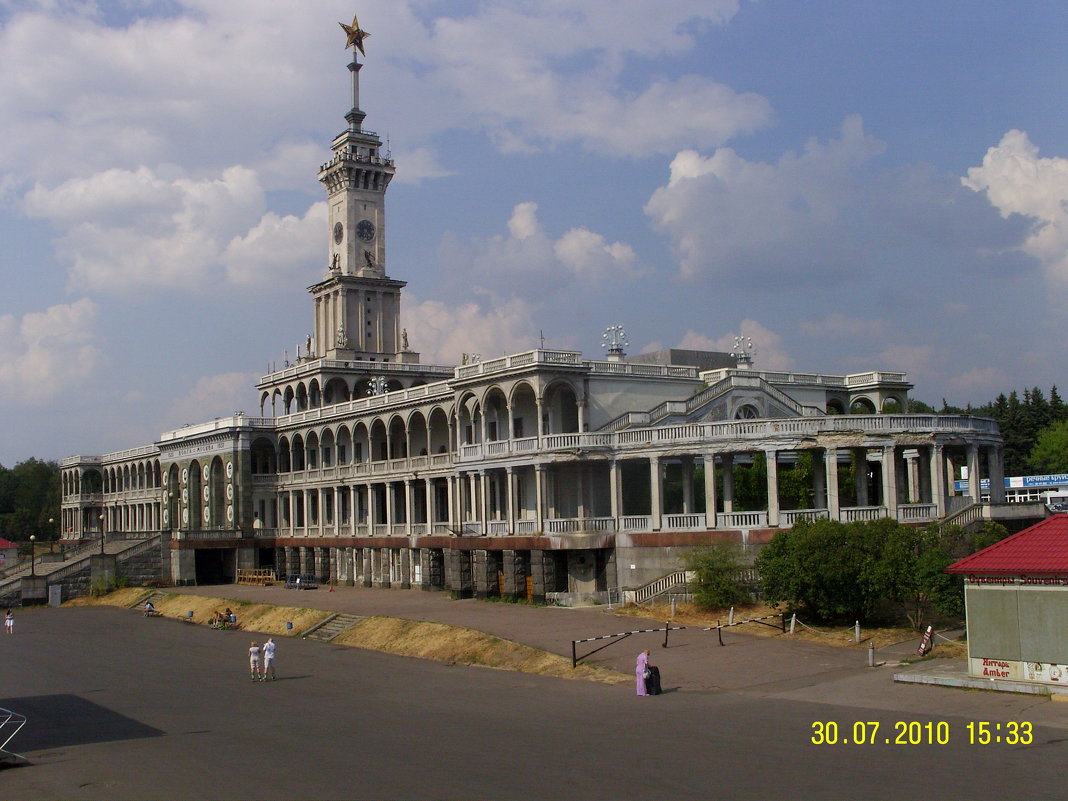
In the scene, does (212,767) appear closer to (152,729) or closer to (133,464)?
(152,729)

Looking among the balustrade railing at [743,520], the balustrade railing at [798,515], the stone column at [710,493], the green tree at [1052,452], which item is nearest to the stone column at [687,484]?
the stone column at [710,493]

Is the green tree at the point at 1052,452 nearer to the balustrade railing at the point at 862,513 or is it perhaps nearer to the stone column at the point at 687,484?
the stone column at the point at 687,484

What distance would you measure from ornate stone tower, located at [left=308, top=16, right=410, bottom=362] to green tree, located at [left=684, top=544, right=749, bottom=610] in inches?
2554

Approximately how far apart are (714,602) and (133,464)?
97866 millimetres

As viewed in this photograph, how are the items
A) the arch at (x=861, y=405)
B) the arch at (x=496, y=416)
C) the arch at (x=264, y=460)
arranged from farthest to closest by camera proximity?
the arch at (x=264, y=460) → the arch at (x=861, y=405) → the arch at (x=496, y=416)

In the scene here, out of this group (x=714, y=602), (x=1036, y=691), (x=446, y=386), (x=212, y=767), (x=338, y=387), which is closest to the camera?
(x=212, y=767)

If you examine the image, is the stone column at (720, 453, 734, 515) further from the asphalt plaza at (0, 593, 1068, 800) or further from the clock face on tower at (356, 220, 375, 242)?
the clock face on tower at (356, 220, 375, 242)

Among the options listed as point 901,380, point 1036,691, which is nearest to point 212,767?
point 1036,691

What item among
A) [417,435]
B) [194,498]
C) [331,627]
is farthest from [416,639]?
[194,498]

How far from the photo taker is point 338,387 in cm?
10119

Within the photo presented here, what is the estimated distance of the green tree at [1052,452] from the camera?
9625 cm
